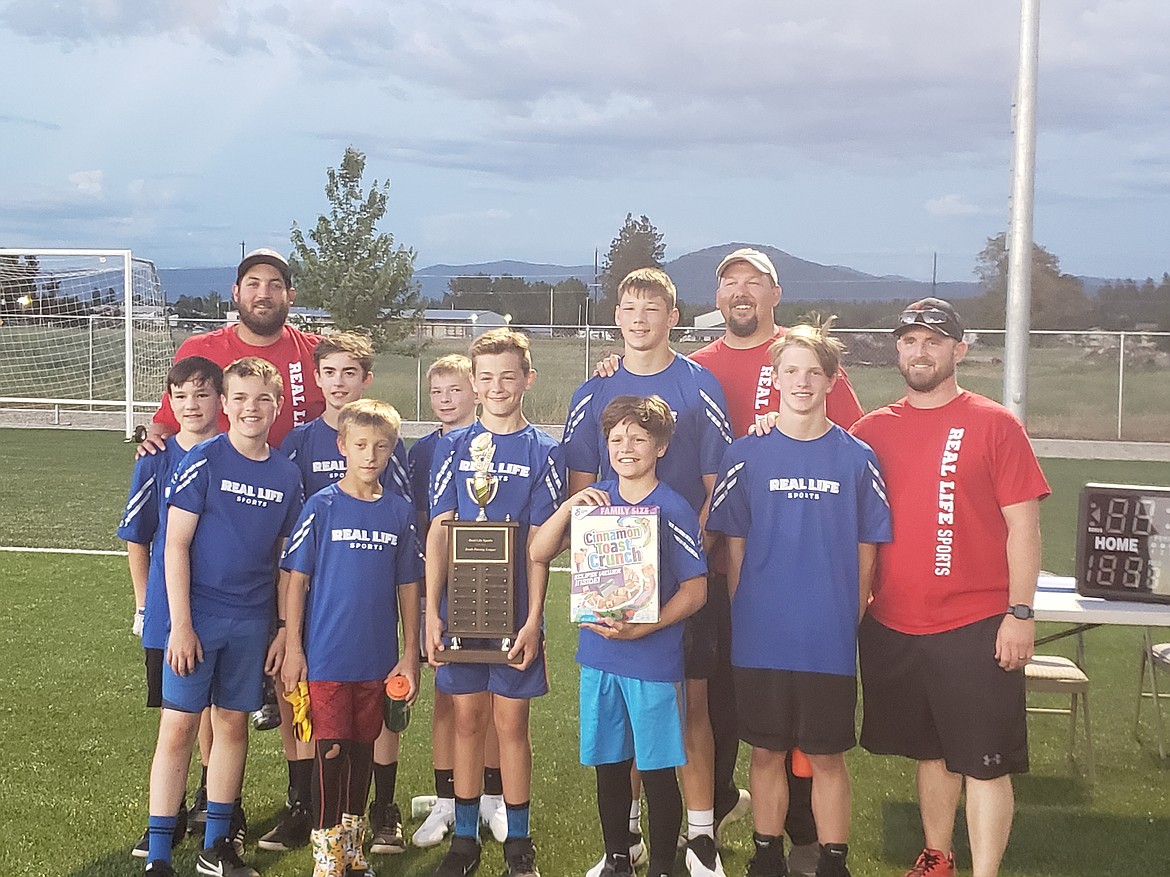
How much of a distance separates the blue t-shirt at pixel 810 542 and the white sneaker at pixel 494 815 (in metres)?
1.20

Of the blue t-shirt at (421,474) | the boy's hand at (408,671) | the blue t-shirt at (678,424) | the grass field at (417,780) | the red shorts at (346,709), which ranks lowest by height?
the grass field at (417,780)

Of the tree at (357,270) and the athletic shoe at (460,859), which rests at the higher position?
the tree at (357,270)

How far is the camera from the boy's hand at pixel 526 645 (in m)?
3.75

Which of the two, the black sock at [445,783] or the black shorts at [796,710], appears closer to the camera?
the black shorts at [796,710]

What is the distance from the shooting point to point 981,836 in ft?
11.9

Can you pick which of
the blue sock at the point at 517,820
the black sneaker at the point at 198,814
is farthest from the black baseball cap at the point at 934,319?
the black sneaker at the point at 198,814

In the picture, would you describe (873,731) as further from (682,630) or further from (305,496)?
(305,496)

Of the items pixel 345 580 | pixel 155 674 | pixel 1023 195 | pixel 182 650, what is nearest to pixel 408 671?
pixel 345 580

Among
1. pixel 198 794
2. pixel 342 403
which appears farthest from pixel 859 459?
pixel 198 794

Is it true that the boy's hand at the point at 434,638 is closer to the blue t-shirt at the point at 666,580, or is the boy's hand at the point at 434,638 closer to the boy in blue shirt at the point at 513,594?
the boy in blue shirt at the point at 513,594

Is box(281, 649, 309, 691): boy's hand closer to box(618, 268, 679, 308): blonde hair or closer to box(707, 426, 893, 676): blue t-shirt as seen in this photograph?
box(707, 426, 893, 676): blue t-shirt

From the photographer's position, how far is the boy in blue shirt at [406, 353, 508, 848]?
421cm

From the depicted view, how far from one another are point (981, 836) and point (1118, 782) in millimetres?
1625

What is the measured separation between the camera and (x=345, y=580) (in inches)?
147
